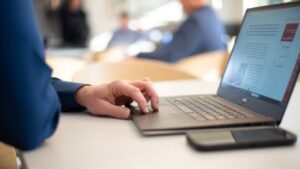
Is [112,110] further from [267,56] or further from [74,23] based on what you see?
[74,23]

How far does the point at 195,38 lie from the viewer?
2.96 metres

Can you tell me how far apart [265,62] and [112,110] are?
33 centimetres

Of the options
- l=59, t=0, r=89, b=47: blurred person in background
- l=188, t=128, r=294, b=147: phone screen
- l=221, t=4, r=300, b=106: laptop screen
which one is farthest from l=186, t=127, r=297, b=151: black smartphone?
l=59, t=0, r=89, b=47: blurred person in background

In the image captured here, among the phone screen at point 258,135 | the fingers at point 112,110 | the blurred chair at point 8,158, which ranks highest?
the phone screen at point 258,135

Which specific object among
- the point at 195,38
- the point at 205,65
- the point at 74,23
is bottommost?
the point at 74,23

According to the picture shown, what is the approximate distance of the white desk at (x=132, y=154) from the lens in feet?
1.89

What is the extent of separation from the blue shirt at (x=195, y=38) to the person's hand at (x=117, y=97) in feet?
6.83

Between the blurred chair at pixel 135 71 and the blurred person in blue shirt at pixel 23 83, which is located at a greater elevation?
the blurred person in blue shirt at pixel 23 83

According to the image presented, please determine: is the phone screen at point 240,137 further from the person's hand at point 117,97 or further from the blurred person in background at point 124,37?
the blurred person in background at point 124,37

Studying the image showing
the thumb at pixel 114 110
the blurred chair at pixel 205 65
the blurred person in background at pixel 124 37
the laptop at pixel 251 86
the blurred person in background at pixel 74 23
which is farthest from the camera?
the blurred person in background at pixel 74 23

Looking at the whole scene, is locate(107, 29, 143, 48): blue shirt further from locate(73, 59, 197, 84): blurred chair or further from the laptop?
the laptop

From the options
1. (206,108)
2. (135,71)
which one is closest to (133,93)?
(206,108)

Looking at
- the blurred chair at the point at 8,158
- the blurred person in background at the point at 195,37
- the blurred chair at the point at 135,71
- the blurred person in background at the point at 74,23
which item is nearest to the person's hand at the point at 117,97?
the blurred chair at the point at 8,158

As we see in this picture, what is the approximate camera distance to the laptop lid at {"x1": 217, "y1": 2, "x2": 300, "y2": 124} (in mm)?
775
